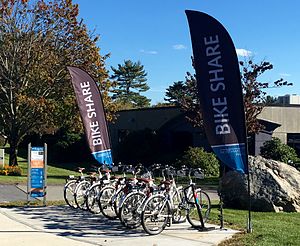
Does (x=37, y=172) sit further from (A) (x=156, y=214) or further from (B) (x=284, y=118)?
(B) (x=284, y=118)

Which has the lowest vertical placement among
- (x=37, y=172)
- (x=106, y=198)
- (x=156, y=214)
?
(x=156, y=214)

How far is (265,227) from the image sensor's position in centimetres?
995

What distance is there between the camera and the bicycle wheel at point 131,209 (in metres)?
9.52

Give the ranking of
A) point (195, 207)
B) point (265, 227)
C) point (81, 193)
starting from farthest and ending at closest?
point (81, 193) < point (265, 227) < point (195, 207)

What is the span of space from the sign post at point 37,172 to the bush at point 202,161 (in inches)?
610

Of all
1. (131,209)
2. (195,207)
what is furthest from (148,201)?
(195,207)

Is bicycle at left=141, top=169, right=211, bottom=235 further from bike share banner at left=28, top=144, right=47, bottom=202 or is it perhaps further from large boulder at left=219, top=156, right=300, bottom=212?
bike share banner at left=28, top=144, right=47, bottom=202

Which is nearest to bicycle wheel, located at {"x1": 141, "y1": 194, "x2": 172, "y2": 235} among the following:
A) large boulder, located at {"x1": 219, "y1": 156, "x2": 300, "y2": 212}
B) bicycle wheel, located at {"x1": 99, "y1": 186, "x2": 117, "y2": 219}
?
bicycle wheel, located at {"x1": 99, "y1": 186, "x2": 117, "y2": 219}

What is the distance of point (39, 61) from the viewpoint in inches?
1056

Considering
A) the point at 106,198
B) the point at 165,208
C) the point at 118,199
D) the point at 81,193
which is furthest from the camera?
the point at 81,193

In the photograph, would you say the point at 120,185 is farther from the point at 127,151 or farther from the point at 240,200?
the point at 127,151

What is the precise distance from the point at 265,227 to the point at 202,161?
18.1 m

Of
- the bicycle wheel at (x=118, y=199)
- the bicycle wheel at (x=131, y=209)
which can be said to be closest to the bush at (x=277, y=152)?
the bicycle wheel at (x=118, y=199)

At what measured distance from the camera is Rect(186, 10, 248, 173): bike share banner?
29.7 feet
